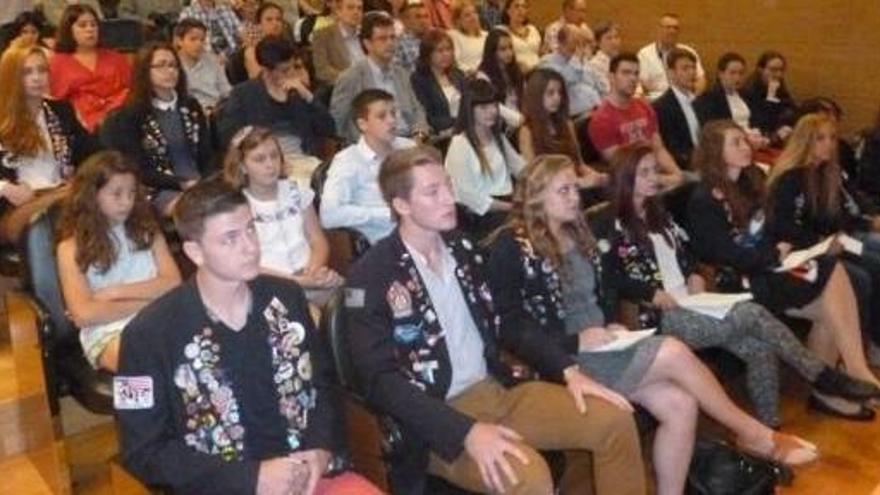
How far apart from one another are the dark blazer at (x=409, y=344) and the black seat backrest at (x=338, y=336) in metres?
0.03

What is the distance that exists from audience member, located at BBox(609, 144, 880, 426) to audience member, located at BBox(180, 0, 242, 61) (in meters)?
3.24

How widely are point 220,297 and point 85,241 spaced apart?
2.65 ft

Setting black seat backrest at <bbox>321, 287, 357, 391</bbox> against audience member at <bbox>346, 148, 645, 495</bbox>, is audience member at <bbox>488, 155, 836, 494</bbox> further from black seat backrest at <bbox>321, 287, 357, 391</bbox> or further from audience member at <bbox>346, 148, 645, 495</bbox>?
black seat backrest at <bbox>321, 287, 357, 391</bbox>

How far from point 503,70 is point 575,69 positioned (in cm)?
55

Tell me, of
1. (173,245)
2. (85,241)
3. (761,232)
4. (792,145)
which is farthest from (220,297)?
(792,145)

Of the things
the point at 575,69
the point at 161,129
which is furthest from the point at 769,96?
the point at 161,129

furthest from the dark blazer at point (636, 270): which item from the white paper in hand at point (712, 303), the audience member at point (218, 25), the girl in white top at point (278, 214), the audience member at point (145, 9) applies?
the audience member at point (145, 9)

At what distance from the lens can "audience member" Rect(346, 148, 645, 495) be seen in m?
2.21

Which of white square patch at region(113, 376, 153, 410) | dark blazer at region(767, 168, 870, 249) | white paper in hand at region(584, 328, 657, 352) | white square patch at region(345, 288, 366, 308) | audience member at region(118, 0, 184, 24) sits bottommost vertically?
white paper in hand at region(584, 328, 657, 352)

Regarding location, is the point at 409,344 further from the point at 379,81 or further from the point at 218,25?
the point at 218,25

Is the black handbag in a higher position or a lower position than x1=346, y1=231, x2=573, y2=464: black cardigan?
lower

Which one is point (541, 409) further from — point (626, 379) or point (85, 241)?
point (85, 241)

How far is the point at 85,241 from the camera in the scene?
2654 mm

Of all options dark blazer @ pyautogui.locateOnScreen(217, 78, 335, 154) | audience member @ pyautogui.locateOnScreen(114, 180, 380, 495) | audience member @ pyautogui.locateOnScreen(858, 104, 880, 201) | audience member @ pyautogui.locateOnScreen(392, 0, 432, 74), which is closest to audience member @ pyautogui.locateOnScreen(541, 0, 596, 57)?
audience member @ pyautogui.locateOnScreen(392, 0, 432, 74)
